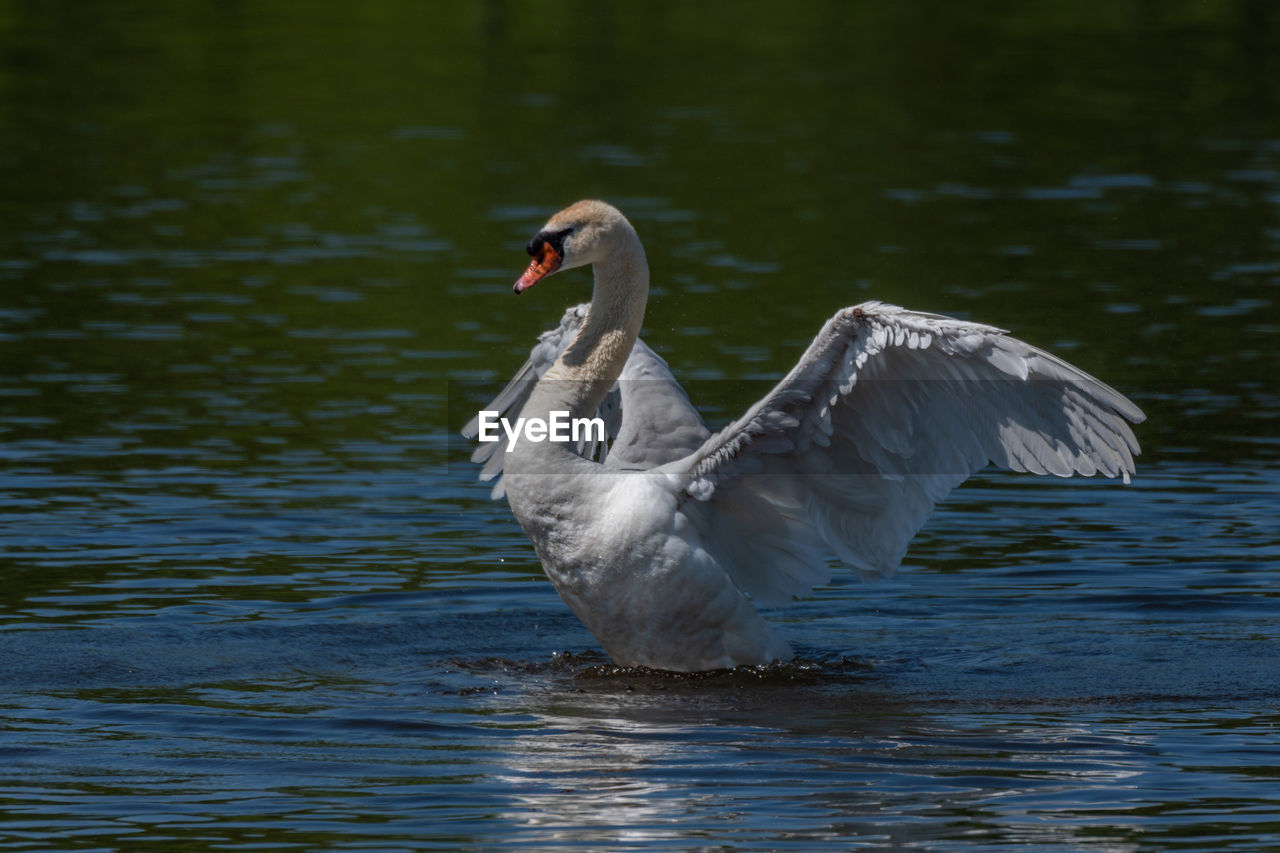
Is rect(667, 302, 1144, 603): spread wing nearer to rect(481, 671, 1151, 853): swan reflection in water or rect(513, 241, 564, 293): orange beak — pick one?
rect(481, 671, 1151, 853): swan reflection in water

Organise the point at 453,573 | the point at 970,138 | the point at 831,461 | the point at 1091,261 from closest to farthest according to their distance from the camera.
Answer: the point at 831,461 → the point at 453,573 → the point at 1091,261 → the point at 970,138

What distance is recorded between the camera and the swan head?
10.0 metres

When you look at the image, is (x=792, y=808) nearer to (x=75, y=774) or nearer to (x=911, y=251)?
(x=75, y=774)

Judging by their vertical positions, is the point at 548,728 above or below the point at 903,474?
below

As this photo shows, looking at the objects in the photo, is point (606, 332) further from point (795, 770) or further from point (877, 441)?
point (795, 770)

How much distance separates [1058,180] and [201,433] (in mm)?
13898

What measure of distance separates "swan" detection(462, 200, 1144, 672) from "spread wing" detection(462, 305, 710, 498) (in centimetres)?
42

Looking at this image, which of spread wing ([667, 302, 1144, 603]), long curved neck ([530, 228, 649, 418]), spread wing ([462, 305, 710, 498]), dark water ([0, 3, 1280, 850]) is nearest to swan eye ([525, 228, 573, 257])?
long curved neck ([530, 228, 649, 418])

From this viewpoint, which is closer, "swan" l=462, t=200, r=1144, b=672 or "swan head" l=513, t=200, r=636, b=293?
"swan" l=462, t=200, r=1144, b=672

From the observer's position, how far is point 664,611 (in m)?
9.81

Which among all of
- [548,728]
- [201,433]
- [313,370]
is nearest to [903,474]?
[548,728]

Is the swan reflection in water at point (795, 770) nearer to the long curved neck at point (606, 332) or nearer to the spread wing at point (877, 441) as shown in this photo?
the spread wing at point (877, 441)

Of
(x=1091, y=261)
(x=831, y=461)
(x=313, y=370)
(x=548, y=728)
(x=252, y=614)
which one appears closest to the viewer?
(x=548, y=728)

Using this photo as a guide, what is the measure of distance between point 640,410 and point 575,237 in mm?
1338
